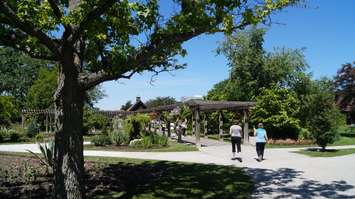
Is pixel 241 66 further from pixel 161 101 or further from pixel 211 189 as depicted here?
pixel 161 101

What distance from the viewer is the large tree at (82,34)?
8328 millimetres

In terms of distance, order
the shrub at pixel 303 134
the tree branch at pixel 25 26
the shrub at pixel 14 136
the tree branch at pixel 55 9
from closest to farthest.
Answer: the tree branch at pixel 25 26 < the tree branch at pixel 55 9 < the shrub at pixel 303 134 < the shrub at pixel 14 136

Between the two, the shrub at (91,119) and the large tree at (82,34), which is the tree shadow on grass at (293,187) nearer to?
the large tree at (82,34)

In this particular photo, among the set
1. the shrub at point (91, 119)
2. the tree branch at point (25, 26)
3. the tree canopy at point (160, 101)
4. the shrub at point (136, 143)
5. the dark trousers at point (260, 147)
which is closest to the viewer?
the tree branch at point (25, 26)

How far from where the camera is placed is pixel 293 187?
38.8ft

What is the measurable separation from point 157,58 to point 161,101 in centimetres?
7968

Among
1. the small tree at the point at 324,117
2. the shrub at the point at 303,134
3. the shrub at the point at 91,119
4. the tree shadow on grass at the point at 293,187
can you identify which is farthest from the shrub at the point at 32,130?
the tree shadow on grass at the point at 293,187

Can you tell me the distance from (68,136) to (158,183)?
14.0 ft

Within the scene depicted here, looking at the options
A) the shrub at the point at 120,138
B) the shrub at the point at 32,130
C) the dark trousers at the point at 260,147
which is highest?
the shrub at the point at 32,130

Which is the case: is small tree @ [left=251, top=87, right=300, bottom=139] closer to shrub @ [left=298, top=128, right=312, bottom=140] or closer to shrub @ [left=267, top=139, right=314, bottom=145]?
shrub @ [left=298, top=128, right=312, bottom=140]

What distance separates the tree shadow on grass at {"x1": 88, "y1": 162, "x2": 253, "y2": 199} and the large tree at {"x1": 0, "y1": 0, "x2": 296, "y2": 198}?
7.48 ft

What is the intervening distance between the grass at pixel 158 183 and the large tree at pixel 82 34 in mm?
2270

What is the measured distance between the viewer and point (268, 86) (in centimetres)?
3691

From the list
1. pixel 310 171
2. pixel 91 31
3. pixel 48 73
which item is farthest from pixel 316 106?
pixel 48 73
